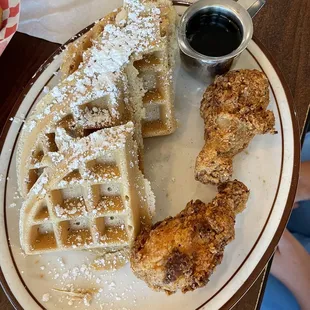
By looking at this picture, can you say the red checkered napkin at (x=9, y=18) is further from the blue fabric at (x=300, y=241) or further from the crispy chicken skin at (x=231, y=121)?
the blue fabric at (x=300, y=241)

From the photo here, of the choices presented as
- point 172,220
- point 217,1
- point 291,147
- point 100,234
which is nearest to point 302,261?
point 291,147

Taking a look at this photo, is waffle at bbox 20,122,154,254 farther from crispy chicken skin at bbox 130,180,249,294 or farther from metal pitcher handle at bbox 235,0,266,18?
metal pitcher handle at bbox 235,0,266,18

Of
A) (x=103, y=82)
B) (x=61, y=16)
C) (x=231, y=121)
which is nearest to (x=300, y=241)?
(x=231, y=121)

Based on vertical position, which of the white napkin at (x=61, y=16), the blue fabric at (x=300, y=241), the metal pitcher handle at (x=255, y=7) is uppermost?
the white napkin at (x=61, y=16)

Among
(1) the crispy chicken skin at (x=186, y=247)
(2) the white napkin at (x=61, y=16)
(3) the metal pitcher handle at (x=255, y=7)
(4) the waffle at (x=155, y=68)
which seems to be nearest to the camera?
(1) the crispy chicken skin at (x=186, y=247)

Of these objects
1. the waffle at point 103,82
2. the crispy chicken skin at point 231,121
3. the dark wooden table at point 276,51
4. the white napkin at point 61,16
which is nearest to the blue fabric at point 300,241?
the dark wooden table at point 276,51
